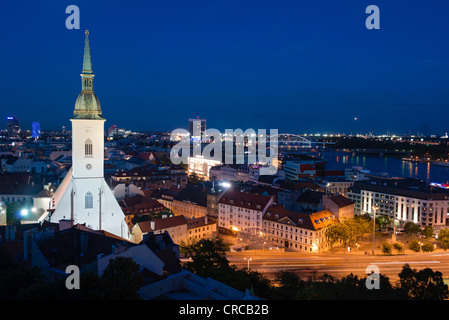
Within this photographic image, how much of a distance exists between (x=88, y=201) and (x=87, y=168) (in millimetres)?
1304

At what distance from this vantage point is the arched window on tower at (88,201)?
14852 millimetres

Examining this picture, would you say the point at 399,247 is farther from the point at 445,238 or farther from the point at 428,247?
the point at 445,238

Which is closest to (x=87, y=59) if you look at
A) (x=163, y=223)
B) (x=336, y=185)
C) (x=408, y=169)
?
(x=163, y=223)

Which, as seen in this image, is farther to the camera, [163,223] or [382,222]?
[382,222]

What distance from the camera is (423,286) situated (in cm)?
1255

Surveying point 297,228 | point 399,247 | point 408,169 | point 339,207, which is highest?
point 339,207

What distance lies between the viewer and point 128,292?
23.1ft

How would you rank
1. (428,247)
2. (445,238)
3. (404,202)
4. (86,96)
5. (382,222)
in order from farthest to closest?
(404,202) < (382,222) < (445,238) < (428,247) < (86,96)

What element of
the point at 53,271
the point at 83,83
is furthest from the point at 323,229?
the point at 53,271

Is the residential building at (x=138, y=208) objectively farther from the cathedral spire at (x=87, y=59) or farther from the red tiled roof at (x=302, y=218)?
the cathedral spire at (x=87, y=59)

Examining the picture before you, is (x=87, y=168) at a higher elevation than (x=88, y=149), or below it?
below

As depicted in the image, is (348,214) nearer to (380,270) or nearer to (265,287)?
(380,270)

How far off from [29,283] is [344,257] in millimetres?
18853

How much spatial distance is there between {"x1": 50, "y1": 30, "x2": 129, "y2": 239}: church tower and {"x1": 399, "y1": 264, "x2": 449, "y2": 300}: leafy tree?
11.2 m
